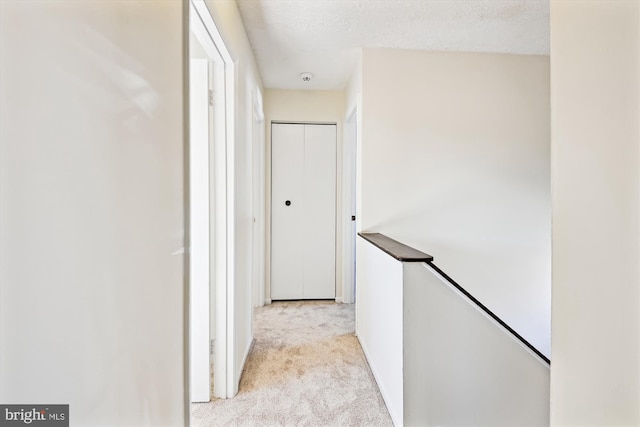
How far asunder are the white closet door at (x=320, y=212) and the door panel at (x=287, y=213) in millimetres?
77

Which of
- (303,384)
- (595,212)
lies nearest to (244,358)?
(303,384)

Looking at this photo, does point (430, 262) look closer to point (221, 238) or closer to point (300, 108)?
point (221, 238)

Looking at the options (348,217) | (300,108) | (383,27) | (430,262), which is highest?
(383,27)

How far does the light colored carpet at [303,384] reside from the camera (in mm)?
1673

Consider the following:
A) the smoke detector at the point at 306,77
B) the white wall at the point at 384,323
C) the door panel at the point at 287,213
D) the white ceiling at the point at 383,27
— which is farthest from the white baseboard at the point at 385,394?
the smoke detector at the point at 306,77

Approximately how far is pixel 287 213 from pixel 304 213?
0.64 feet

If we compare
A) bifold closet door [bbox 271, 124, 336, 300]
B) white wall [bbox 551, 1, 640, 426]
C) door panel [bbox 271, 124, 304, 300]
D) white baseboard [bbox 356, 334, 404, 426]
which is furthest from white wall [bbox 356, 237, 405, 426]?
door panel [bbox 271, 124, 304, 300]

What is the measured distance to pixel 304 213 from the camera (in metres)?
3.62

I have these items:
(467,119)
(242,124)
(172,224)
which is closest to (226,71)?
(242,124)

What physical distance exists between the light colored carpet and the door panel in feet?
2.33

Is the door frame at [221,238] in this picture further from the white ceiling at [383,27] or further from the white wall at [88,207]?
the white wall at [88,207]

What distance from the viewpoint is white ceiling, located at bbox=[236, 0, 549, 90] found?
1.93 meters

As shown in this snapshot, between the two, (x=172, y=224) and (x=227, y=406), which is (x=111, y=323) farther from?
(x=227, y=406)

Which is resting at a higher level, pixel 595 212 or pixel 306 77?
pixel 306 77
